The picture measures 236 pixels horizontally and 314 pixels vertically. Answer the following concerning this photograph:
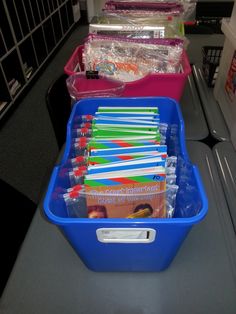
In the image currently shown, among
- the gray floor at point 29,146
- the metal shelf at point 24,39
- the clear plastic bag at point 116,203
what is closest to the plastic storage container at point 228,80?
the clear plastic bag at point 116,203

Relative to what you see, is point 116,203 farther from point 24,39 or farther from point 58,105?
point 24,39

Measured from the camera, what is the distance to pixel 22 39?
2467 millimetres

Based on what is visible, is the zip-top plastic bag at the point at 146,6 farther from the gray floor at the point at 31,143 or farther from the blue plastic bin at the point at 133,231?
the blue plastic bin at the point at 133,231

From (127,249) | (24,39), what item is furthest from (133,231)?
(24,39)

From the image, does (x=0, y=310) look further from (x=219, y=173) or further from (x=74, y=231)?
(x=219, y=173)

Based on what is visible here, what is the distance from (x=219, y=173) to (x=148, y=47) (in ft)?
1.63

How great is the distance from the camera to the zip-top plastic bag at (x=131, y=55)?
31.1 inches

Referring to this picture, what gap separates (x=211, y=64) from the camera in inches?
40.8

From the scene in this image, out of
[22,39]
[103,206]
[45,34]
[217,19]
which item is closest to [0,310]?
[103,206]

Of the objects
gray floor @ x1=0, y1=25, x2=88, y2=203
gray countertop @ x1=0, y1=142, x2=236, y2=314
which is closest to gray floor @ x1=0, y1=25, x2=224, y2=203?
gray floor @ x1=0, y1=25, x2=88, y2=203

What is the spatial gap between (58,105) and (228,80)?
0.71m

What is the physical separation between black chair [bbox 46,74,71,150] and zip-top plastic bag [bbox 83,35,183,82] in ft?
0.76

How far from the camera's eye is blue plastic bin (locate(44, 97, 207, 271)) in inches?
15.1

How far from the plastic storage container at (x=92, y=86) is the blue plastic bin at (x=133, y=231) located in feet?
0.81
